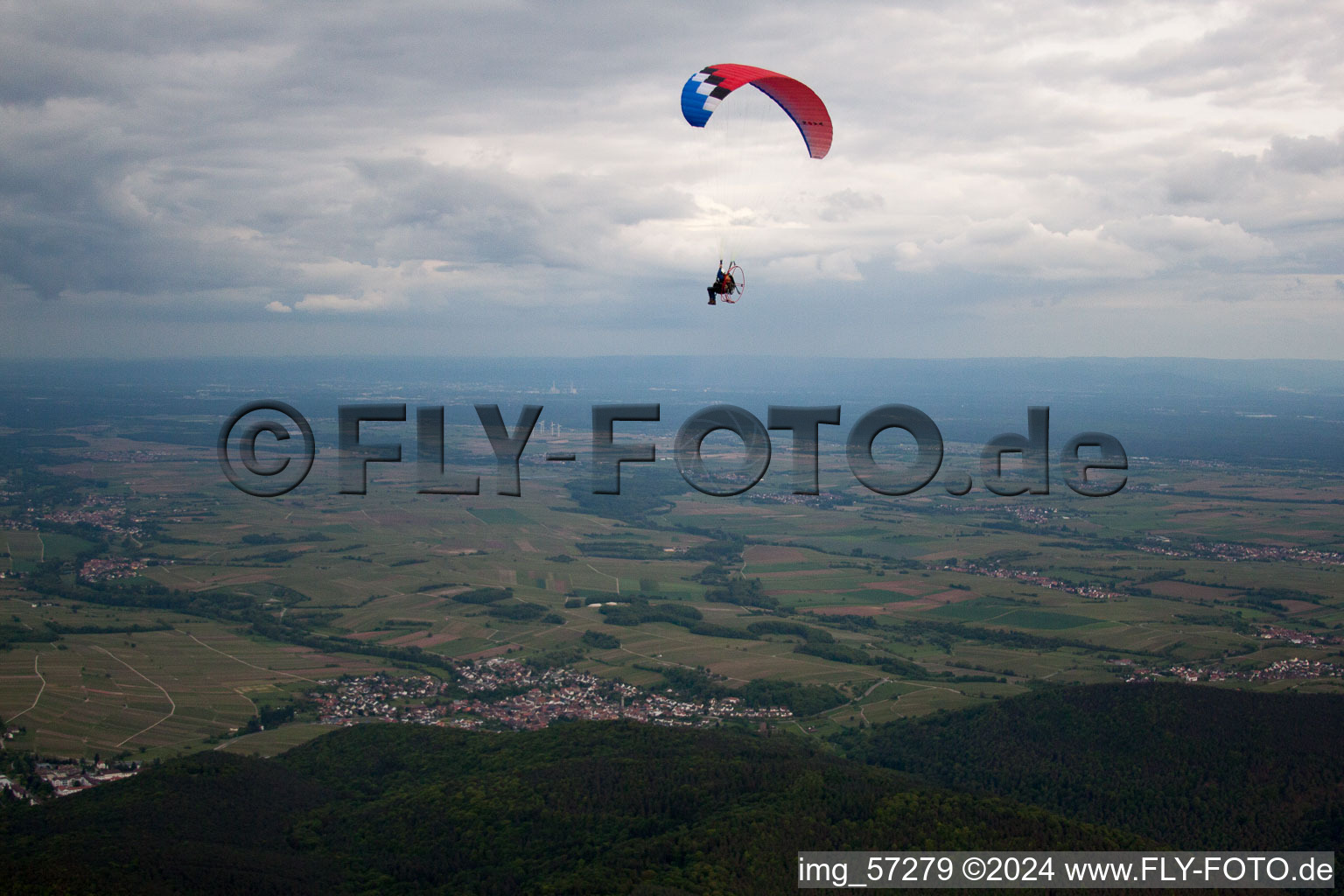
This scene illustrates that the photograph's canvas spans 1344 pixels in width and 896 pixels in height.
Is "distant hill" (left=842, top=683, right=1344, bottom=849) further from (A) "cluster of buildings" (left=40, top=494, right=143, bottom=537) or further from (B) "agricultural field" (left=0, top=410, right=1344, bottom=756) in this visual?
(A) "cluster of buildings" (left=40, top=494, right=143, bottom=537)

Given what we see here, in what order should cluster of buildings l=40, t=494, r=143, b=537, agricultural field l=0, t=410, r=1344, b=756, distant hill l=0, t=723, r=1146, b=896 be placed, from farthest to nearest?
cluster of buildings l=40, t=494, r=143, b=537, agricultural field l=0, t=410, r=1344, b=756, distant hill l=0, t=723, r=1146, b=896

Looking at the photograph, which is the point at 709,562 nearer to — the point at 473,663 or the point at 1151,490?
the point at 473,663

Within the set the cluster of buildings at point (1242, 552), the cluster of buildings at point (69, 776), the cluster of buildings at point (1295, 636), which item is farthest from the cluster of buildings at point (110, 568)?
the cluster of buildings at point (1242, 552)

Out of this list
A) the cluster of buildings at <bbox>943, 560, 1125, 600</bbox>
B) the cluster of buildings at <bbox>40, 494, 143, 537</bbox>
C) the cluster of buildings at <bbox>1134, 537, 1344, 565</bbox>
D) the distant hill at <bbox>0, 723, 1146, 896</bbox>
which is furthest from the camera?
the cluster of buildings at <bbox>40, 494, 143, 537</bbox>

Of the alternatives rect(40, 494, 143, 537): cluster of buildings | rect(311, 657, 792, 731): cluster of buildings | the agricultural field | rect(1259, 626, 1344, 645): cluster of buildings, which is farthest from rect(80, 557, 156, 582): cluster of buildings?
rect(1259, 626, 1344, 645): cluster of buildings

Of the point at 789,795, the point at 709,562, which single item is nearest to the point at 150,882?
the point at 789,795

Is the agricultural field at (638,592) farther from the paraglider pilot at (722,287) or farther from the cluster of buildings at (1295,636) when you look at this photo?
the paraglider pilot at (722,287)
